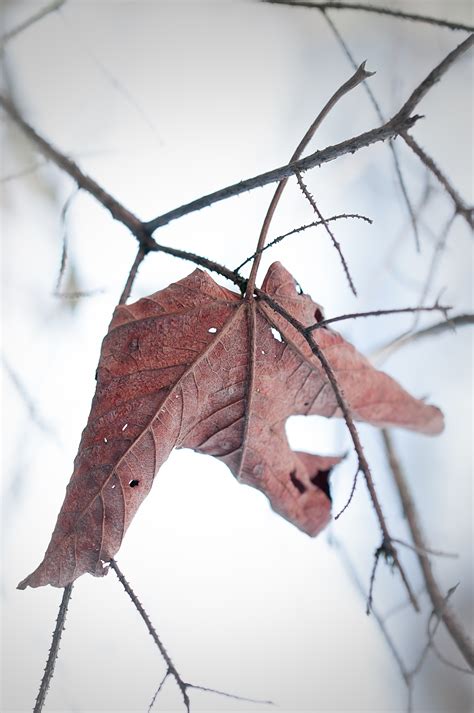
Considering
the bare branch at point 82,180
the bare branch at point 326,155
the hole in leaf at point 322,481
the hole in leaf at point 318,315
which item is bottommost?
the hole in leaf at point 322,481

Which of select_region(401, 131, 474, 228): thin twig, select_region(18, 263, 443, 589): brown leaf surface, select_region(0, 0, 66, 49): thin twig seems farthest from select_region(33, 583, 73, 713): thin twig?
select_region(0, 0, 66, 49): thin twig

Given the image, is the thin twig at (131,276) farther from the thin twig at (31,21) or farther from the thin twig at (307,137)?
the thin twig at (31,21)

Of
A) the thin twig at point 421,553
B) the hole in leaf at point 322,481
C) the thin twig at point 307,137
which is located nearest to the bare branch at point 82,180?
the thin twig at point 307,137

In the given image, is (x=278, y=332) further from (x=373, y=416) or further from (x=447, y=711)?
(x=447, y=711)

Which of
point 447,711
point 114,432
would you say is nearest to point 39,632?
point 114,432

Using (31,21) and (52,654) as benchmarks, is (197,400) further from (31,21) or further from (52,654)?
(31,21)

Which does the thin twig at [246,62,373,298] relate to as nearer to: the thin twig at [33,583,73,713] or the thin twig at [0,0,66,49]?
the thin twig at [33,583,73,713]

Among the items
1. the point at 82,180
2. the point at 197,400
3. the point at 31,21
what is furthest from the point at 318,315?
the point at 31,21
